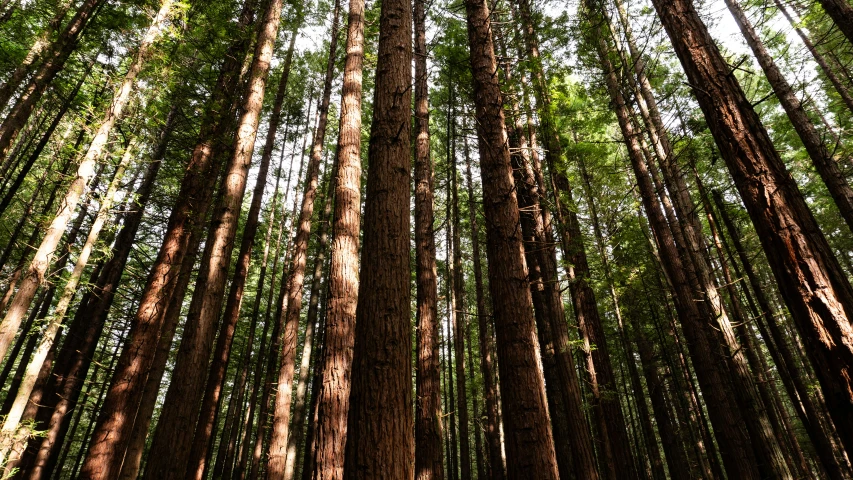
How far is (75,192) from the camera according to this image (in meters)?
6.43

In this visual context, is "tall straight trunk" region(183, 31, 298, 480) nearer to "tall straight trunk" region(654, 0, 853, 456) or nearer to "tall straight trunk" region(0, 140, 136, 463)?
"tall straight trunk" region(0, 140, 136, 463)

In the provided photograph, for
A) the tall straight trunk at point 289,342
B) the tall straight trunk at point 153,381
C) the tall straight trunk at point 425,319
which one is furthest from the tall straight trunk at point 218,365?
the tall straight trunk at point 425,319

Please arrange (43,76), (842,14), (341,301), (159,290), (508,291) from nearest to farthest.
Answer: (341,301) < (508,291) < (842,14) < (159,290) < (43,76)

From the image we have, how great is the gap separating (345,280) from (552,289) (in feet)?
16.8

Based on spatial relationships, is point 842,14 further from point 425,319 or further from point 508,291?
point 425,319

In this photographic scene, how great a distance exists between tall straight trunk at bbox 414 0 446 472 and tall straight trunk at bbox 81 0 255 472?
452 cm

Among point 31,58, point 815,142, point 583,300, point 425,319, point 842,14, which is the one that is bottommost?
point 425,319

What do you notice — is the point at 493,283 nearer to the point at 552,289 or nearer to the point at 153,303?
the point at 552,289

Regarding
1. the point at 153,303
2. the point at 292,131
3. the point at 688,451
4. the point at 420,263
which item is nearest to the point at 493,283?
the point at 420,263

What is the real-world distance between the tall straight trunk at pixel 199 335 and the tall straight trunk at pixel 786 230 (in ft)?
23.1

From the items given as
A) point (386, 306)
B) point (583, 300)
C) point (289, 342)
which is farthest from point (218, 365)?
point (583, 300)

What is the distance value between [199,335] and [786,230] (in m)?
7.67

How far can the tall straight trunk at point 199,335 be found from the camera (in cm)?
600

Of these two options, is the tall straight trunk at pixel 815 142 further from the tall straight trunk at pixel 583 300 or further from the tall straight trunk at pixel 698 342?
the tall straight trunk at pixel 583 300
